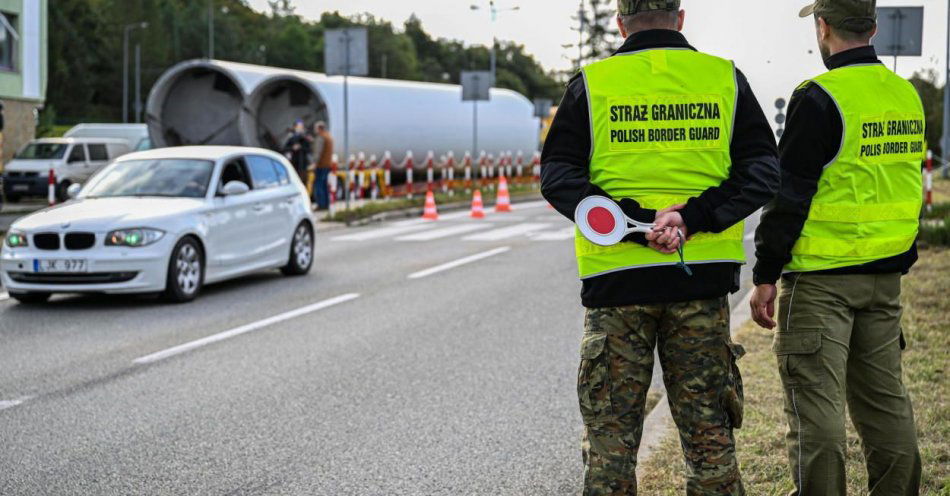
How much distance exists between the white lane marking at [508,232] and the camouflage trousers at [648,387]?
1575 cm

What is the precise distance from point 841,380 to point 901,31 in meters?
4.86

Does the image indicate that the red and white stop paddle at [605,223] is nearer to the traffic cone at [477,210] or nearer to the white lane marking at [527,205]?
the traffic cone at [477,210]

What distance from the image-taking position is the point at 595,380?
3488 millimetres

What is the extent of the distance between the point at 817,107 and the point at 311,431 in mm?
3360

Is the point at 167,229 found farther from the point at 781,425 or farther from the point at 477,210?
the point at 477,210

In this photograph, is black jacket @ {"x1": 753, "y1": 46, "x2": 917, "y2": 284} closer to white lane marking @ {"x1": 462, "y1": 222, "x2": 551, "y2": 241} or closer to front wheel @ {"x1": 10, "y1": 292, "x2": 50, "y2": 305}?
front wheel @ {"x1": 10, "y1": 292, "x2": 50, "y2": 305}

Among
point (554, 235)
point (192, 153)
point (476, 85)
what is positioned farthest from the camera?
point (476, 85)

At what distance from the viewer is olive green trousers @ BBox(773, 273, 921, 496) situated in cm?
384

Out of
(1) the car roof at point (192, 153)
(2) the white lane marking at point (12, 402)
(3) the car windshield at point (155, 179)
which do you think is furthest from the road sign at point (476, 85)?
(2) the white lane marking at point (12, 402)

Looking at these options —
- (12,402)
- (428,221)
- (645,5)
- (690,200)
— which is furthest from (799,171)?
(428,221)

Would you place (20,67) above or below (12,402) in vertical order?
above

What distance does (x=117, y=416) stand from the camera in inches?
261

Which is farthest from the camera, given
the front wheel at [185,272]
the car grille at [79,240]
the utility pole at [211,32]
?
the utility pole at [211,32]

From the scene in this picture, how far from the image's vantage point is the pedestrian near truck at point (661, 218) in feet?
11.5
